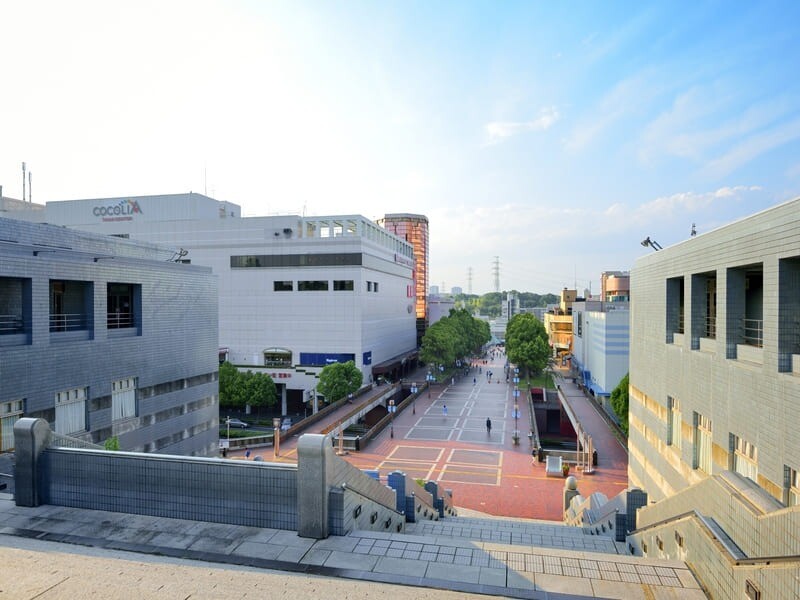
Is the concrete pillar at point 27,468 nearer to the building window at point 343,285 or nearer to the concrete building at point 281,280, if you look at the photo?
the concrete building at point 281,280

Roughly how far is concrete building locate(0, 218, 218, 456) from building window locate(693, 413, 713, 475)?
62.6ft

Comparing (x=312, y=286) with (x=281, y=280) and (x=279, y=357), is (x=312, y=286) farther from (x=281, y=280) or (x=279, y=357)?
(x=279, y=357)

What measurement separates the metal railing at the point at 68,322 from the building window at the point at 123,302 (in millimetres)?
1827

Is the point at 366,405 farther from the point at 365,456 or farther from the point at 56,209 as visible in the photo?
the point at 56,209

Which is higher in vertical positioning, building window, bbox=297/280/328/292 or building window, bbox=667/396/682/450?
building window, bbox=297/280/328/292

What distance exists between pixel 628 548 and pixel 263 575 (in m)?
8.59

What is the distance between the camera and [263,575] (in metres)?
7.28

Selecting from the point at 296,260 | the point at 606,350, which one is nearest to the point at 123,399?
the point at 296,260

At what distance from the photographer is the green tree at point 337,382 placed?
145 ft

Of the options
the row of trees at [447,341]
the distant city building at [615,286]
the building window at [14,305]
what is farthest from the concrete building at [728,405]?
the distant city building at [615,286]

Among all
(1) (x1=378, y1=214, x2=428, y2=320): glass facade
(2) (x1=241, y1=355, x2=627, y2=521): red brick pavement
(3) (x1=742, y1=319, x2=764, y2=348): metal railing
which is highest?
(1) (x1=378, y1=214, x2=428, y2=320): glass facade

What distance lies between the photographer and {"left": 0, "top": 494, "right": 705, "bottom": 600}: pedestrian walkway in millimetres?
7125

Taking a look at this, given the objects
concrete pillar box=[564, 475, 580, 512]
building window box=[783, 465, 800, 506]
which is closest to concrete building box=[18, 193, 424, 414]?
concrete pillar box=[564, 475, 580, 512]

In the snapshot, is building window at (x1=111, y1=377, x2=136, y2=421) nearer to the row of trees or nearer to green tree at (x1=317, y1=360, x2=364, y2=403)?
green tree at (x1=317, y1=360, x2=364, y2=403)
